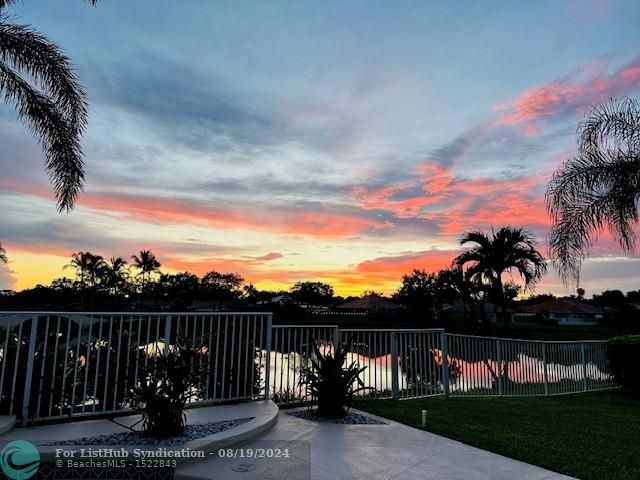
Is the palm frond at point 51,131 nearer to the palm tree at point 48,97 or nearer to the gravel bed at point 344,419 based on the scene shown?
the palm tree at point 48,97

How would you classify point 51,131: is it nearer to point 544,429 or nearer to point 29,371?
point 29,371

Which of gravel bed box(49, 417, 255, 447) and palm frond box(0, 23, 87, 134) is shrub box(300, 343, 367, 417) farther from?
palm frond box(0, 23, 87, 134)

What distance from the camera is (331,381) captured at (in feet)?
19.2

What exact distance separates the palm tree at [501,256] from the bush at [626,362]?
468 inches

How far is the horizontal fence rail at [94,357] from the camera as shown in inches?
174

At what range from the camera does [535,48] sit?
29.8ft

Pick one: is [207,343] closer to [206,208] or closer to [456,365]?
[456,365]

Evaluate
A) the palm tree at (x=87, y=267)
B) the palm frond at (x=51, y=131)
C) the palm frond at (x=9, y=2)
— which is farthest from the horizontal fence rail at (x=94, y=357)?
the palm tree at (x=87, y=267)

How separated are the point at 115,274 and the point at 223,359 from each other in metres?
54.8

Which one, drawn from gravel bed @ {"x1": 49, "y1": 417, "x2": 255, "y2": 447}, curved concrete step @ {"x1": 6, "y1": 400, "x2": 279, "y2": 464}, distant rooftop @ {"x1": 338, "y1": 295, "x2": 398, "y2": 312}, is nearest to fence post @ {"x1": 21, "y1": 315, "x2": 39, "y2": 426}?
curved concrete step @ {"x1": 6, "y1": 400, "x2": 279, "y2": 464}

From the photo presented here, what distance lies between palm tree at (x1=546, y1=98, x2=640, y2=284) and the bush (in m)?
2.69

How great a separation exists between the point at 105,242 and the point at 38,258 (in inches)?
106

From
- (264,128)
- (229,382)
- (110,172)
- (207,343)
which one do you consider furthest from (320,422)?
(110,172)

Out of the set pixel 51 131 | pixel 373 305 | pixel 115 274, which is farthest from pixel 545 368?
pixel 115 274
